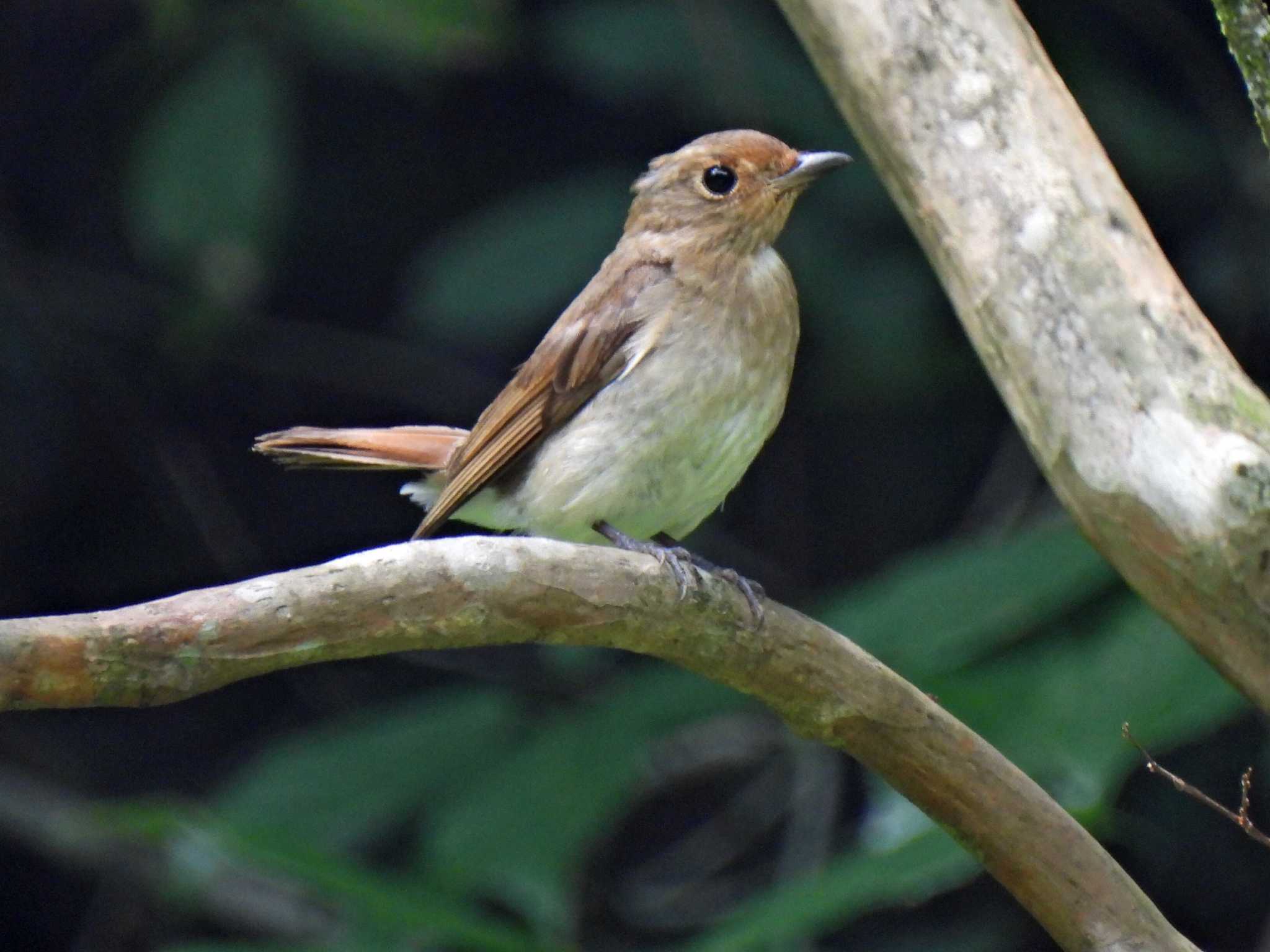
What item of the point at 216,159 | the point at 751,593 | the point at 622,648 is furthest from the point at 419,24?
the point at 622,648

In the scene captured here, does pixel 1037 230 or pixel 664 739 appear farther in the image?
pixel 664 739

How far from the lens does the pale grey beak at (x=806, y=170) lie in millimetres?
3438

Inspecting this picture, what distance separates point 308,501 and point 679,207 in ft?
7.38

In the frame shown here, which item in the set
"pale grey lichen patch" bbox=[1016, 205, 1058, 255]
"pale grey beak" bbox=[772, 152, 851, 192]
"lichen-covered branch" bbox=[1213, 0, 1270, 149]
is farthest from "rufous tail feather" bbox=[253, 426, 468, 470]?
"lichen-covered branch" bbox=[1213, 0, 1270, 149]

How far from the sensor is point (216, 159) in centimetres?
421

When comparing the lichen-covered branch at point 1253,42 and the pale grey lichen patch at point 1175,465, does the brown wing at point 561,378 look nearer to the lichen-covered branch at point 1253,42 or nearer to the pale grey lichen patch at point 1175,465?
the pale grey lichen patch at point 1175,465

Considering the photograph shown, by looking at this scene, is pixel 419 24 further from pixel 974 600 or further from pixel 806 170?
pixel 974 600

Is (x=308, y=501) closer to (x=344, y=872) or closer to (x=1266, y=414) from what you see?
(x=344, y=872)

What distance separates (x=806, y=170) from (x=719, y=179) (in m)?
0.21

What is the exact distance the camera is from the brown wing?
331 centimetres

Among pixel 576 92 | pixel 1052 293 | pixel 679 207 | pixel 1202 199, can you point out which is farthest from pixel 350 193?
pixel 1052 293

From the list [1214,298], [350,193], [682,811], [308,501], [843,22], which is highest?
[843,22]

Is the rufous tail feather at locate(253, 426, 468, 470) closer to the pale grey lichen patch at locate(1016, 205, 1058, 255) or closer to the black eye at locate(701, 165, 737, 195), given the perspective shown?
the black eye at locate(701, 165, 737, 195)

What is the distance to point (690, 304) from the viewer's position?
3334 millimetres
